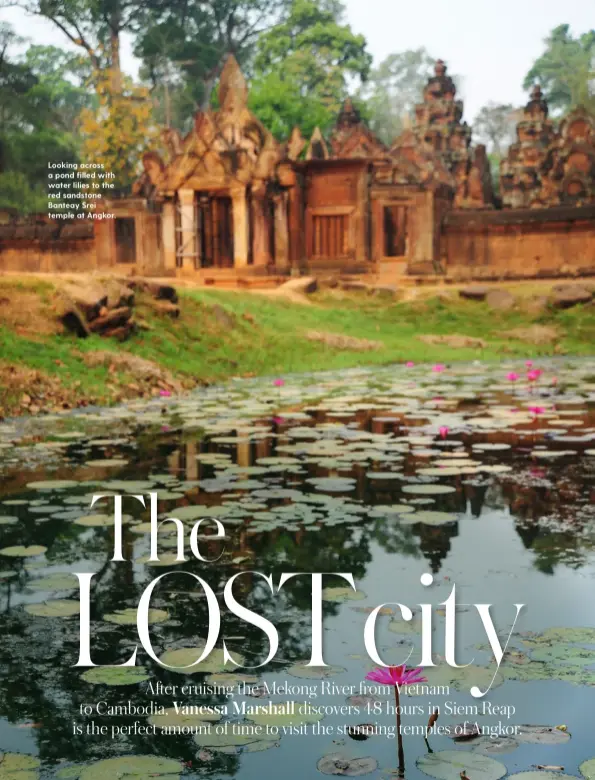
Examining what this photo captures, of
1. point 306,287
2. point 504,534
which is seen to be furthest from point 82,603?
point 306,287

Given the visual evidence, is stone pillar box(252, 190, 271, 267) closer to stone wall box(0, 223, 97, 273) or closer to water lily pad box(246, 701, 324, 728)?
stone wall box(0, 223, 97, 273)

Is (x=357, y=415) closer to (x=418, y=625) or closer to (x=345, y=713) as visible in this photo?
(x=418, y=625)

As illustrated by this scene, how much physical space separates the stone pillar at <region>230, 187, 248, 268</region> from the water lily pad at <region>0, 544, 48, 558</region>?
22267 millimetres

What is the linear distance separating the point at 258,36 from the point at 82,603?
4784 centimetres

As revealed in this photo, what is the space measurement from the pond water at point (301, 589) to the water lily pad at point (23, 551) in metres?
0.01

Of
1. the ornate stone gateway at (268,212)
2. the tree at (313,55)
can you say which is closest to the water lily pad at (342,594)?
the ornate stone gateway at (268,212)

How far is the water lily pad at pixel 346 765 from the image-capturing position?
2674 millimetres

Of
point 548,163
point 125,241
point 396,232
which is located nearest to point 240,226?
point 125,241

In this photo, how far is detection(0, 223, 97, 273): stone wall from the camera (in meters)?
31.1

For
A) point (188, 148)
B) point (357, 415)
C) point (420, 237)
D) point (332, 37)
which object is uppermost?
point (332, 37)

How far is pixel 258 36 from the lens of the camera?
157 feet

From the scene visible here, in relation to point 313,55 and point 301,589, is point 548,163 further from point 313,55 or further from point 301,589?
point 301,589

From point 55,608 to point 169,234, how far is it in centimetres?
2444

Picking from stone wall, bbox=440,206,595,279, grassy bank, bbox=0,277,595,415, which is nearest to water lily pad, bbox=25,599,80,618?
grassy bank, bbox=0,277,595,415
